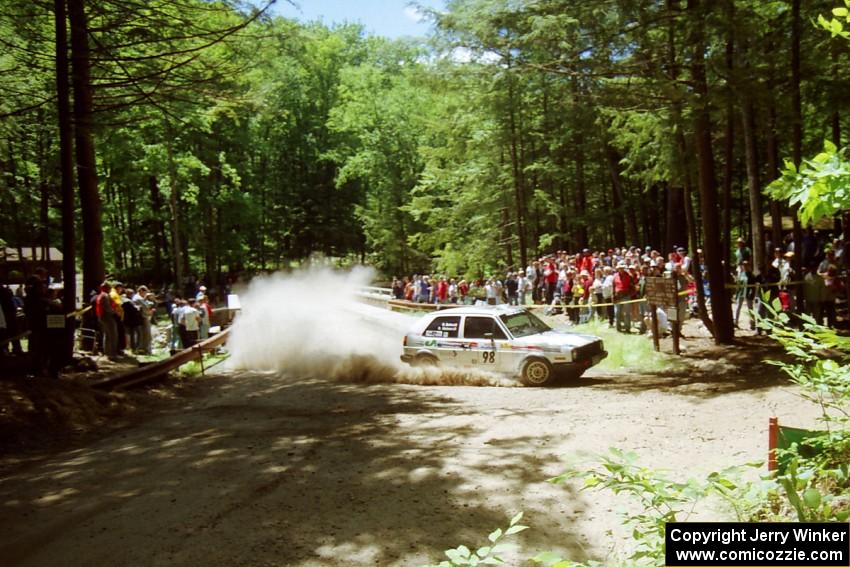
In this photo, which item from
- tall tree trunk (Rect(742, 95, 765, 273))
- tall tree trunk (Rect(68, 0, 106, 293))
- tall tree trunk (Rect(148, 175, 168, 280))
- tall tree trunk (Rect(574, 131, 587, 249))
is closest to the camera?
tall tree trunk (Rect(68, 0, 106, 293))

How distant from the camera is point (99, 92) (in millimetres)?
17188

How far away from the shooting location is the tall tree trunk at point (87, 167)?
15.6 m

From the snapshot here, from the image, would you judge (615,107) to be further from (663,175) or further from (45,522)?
(45,522)

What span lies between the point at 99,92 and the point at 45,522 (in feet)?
43.9

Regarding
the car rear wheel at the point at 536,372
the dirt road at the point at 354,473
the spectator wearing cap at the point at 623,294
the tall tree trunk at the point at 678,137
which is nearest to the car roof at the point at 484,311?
the car rear wheel at the point at 536,372

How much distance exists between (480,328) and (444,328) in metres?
0.91

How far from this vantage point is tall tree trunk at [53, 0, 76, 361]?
14.6 metres

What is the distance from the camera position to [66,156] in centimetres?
1494

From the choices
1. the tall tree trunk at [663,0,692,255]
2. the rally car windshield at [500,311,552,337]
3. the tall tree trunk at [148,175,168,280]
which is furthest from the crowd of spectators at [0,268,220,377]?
the tall tree trunk at [148,175,168,280]

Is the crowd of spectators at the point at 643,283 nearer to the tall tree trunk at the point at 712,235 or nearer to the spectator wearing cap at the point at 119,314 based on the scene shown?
the tall tree trunk at the point at 712,235

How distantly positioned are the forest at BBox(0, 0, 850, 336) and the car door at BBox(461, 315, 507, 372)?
5608 millimetres

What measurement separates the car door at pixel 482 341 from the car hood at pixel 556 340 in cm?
53

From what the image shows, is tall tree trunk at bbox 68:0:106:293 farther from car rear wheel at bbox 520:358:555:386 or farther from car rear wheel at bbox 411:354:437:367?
car rear wheel at bbox 520:358:555:386

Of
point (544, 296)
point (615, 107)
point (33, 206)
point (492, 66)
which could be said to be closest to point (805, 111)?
point (615, 107)
